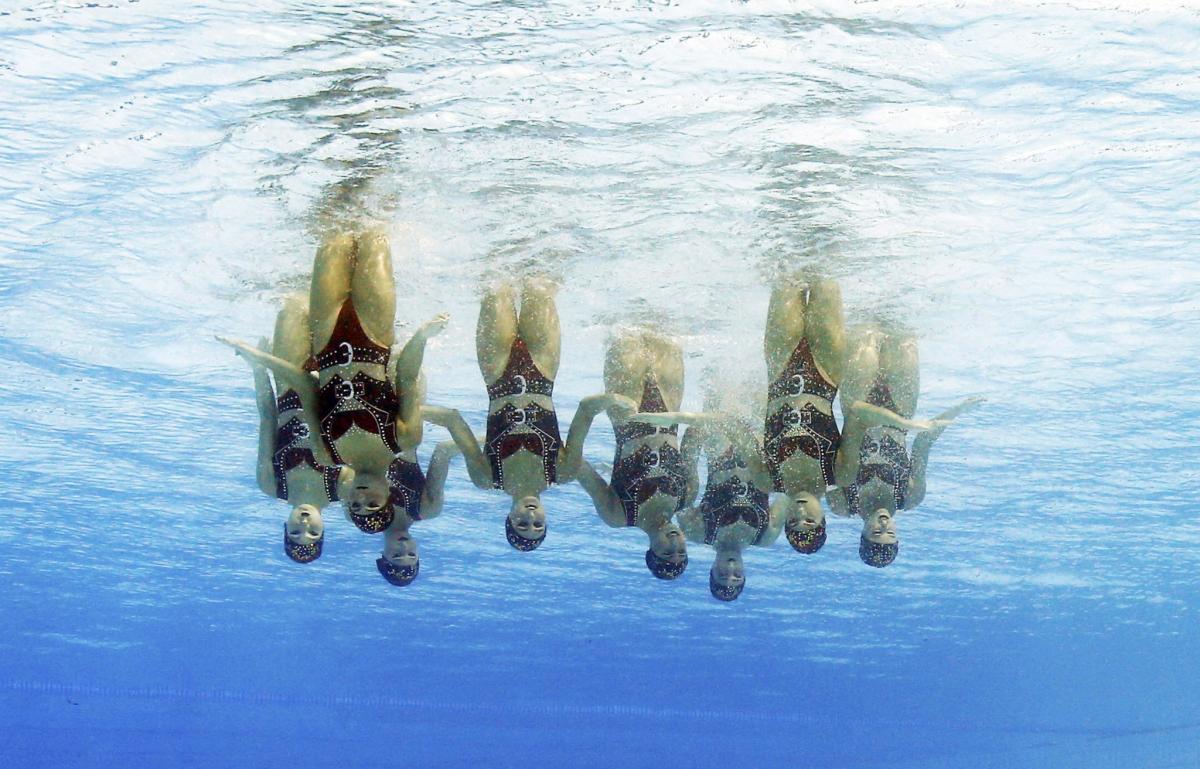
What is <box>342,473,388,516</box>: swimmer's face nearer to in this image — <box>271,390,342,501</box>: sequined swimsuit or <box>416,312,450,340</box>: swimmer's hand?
<box>271,390,342,501</box>: sequined swimsuit

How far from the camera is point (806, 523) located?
1098 cm

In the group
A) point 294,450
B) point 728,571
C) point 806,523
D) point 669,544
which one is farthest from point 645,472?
point 294,450

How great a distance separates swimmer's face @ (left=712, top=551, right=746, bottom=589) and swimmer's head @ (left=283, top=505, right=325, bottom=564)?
513 cm

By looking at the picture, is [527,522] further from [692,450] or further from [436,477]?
[692,450]

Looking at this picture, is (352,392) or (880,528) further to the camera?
(880,528)

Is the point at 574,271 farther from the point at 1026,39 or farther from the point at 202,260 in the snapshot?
the point at 1026,39

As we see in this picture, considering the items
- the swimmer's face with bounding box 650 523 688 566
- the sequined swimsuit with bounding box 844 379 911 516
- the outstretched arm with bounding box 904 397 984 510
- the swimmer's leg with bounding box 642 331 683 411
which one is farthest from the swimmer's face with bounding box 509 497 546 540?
the outstretched arm with bounding box 904 397 984 510

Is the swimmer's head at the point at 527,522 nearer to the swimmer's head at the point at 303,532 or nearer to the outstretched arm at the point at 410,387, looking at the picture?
the outstretched arm at the point at 410,387

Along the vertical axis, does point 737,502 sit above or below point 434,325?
below

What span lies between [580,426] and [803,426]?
2682mm

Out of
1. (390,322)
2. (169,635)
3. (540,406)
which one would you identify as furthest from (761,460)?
(169,635)

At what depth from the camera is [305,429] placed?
454 inches

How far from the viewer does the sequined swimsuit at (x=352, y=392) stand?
1005 cm

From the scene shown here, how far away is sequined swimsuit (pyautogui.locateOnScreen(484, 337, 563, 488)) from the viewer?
11.0m
